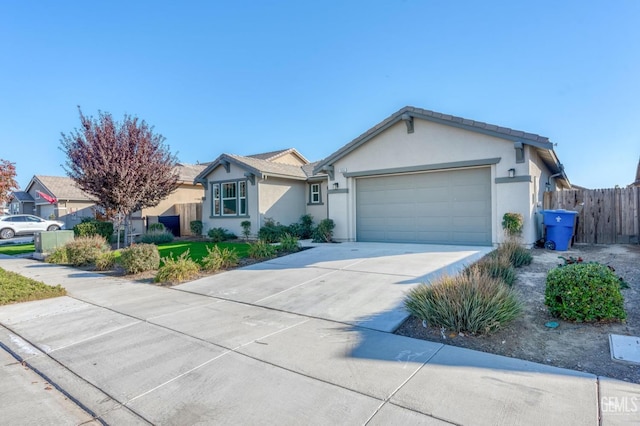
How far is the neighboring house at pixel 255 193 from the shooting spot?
56.2 feet

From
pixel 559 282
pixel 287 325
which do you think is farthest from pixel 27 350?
pixel 559 282

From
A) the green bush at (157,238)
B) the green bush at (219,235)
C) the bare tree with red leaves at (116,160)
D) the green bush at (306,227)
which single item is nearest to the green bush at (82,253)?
the bare tree with red leaves at (116,160)

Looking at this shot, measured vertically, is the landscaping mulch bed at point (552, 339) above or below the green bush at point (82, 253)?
below

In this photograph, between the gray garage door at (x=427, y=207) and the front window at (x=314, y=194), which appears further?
the front window at (x=314, y=194)

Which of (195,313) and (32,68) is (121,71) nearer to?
(32,68)

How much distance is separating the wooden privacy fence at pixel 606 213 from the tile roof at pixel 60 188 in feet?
102

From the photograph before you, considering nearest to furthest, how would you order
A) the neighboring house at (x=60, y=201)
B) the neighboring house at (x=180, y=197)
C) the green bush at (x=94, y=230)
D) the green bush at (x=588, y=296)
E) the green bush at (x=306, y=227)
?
1. the green bush at (x=588, y=296)
2. the green bush at (x=94, y=230)
3. the green bush at (x=306, y=227)
4. the neighboring house at (x=180, y=197)
5. the neighboring house at (x=60, y=201)

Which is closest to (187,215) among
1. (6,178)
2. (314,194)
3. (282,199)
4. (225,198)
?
(225,198)

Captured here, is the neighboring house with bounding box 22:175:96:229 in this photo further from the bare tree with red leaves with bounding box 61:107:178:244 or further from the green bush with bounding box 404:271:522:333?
the green bush with bounding box 404:271:522:333

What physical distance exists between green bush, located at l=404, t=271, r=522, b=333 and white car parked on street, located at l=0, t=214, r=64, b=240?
28425 mm

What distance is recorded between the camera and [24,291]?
764 cm

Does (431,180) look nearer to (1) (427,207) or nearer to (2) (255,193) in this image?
(1) (427,207)

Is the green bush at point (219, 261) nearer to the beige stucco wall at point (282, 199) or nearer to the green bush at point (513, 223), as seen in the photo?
the beige stucco wall at point (282, 199)

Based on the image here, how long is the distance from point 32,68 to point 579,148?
27.2 meters
